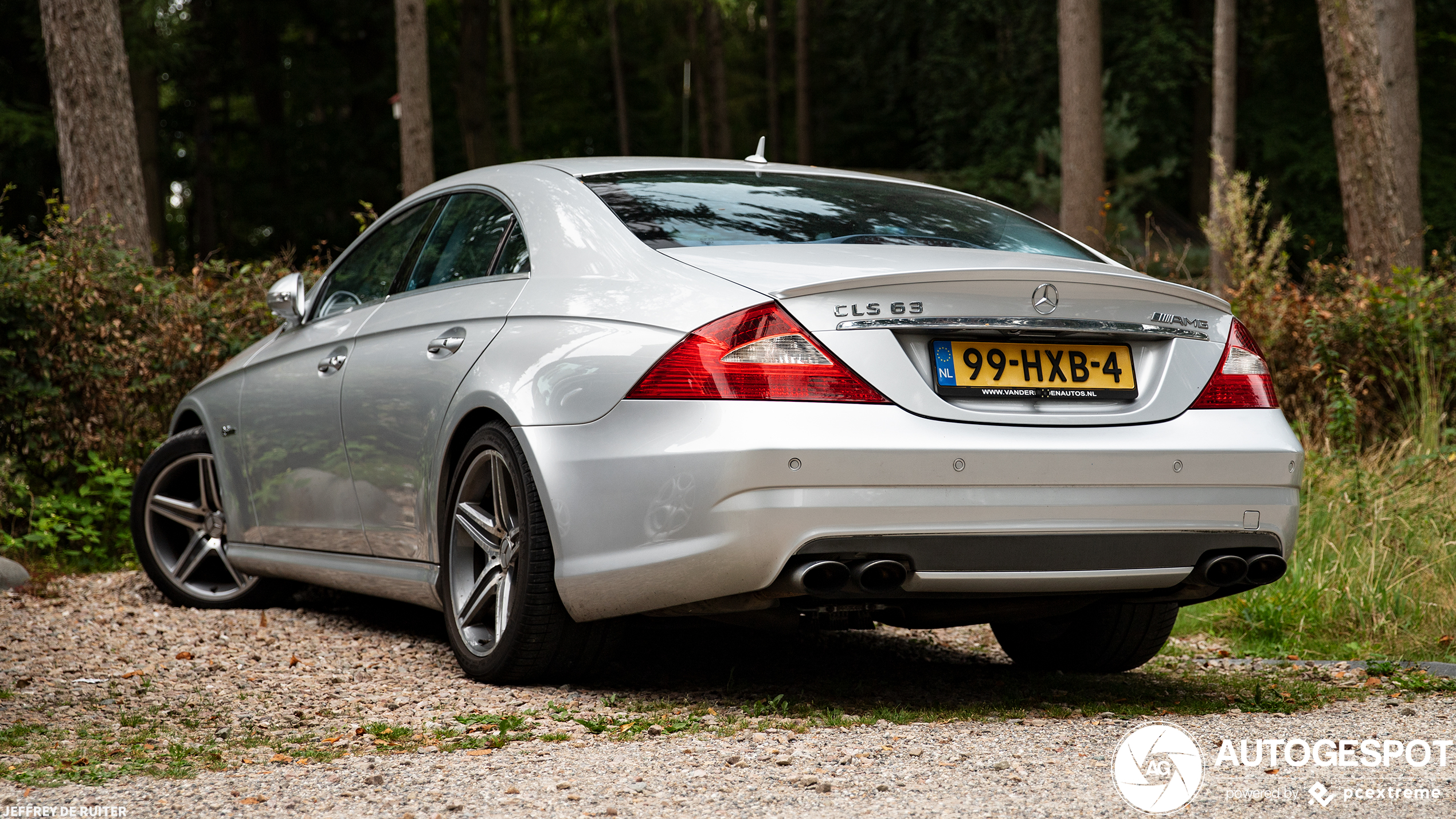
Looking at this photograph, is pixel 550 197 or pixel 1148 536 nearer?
pixel 1148 536

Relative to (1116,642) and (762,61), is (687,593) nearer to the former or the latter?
(1116,642)

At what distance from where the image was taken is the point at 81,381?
7.29 metres

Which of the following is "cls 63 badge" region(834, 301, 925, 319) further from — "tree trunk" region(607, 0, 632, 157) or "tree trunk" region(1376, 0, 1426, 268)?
"tree trunk" region(607, 0, 632, 157)

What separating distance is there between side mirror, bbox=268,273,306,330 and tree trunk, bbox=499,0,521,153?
101ft

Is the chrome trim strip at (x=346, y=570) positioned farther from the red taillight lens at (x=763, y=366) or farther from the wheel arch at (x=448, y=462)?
the red taillight lens at (x=763, y=366)

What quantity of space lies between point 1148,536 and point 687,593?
1.13 metres

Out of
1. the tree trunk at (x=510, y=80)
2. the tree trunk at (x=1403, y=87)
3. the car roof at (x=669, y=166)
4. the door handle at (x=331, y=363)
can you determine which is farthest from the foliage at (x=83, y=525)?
the tree trunk at (x=510, y=80)

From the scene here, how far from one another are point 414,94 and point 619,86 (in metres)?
28.3

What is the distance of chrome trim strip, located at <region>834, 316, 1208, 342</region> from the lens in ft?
11.0

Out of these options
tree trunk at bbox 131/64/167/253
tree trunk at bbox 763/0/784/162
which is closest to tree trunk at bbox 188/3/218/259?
tree trunk at bbox 131/64/167/253

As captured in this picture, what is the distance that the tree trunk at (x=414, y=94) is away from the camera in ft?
45.8

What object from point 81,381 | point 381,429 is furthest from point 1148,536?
point 81,381

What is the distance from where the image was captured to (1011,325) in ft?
11.2

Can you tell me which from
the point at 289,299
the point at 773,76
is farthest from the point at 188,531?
the point at 773,76
